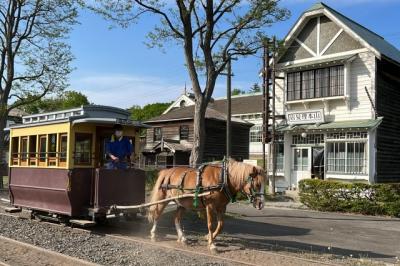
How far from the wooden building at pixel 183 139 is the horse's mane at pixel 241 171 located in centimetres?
2638

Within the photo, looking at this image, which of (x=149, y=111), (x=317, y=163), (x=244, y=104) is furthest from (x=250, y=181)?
(x=149, y=111)

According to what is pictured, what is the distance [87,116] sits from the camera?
11.9m

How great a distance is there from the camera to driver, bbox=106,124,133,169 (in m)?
11.4

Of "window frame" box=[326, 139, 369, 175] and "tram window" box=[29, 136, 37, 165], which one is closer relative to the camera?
"tram window" box=[29, 136, 37, 165]

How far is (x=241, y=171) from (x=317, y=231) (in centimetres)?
535

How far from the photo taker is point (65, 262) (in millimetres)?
8422

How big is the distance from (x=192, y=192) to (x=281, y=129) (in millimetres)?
16328

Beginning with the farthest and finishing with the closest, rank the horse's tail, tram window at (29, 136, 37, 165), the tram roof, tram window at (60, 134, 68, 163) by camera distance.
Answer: tram window at (29, 136, 37, 165) → tram window at (60, 134, 68, 163) → the tram roof → the horse's tail

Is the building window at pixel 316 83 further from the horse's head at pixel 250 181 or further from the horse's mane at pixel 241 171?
the horse's head at pixel 250 181

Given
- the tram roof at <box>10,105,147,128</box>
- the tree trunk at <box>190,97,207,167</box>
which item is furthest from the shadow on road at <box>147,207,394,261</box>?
the tram roof at <box>10,105,147,128</box>

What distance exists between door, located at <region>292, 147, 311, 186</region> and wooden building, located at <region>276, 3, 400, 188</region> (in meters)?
0.05

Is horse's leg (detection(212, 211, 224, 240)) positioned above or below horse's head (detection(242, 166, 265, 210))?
below

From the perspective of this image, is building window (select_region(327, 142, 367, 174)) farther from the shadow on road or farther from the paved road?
the shadow on road

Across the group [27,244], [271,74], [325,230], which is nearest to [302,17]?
[271,74]
